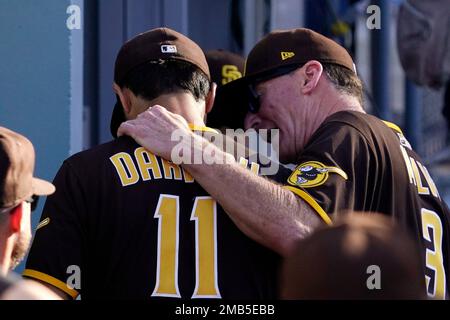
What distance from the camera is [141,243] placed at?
3205 millimetres

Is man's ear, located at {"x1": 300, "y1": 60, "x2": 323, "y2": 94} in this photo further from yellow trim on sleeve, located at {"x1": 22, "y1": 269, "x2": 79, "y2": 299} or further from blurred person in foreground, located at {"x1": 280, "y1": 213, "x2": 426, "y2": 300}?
blurred person in foreground, located at {"x1": 280, "y1": 213, "x2": 426, "y2": 300}

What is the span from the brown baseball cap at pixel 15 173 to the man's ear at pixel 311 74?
115cm

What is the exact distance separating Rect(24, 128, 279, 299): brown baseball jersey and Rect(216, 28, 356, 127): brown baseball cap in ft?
2.39

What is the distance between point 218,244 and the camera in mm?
3234

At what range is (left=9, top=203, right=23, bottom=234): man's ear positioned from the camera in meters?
2.91

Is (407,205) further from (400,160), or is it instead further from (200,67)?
(200,67)

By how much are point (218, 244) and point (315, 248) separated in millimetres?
1158

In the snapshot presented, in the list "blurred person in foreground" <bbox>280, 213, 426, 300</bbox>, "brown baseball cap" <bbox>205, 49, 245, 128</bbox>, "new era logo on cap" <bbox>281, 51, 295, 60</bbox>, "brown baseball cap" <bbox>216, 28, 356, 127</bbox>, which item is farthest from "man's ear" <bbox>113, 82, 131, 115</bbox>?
"blurred person in foreground" <bbox>280, 213, 426, 300</bbox>

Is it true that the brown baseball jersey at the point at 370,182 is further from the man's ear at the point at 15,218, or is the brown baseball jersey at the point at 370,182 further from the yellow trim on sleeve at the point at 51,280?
the man's ear at the point at 15,218

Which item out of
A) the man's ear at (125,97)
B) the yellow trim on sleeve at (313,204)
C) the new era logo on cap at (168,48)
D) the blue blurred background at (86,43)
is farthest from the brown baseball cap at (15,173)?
the blue blurred background at (86,43)

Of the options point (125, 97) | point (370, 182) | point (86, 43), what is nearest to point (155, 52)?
point (125, 97)

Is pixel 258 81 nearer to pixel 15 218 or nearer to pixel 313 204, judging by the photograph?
pixel 313 204

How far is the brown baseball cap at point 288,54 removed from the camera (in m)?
3.78
